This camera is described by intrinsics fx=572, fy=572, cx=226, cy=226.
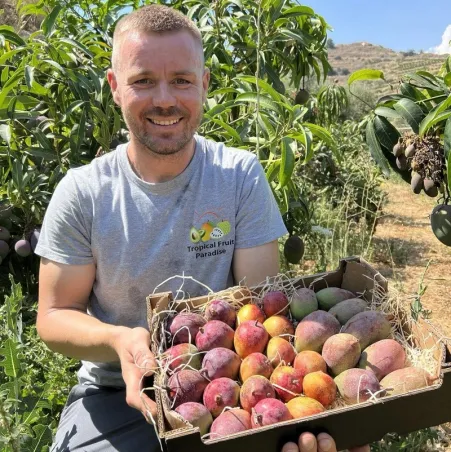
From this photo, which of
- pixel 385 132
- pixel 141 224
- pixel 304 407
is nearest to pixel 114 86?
pixel 141 224

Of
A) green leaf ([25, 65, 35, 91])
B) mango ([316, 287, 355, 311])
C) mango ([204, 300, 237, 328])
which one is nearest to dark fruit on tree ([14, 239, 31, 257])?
green leaf ([25, 65, 35, 91])

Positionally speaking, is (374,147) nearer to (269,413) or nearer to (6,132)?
(269,413)

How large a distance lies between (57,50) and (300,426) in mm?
2076

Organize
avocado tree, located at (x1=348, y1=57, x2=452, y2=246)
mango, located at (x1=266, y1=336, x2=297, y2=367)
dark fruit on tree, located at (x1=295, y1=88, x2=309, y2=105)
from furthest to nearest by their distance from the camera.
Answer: dark fruit on tree, located at (x1=295, y1=88, x2=309, y2=105), avocado tree, located at (x1=348, y1=57, x2=452, y2=246), mango, located at (x1=266, y1=336, x2=297, y2=367)

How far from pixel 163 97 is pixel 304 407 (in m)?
0.92

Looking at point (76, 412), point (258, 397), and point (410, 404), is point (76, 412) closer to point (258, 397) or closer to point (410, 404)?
point (258, 397)

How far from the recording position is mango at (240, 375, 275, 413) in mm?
1099

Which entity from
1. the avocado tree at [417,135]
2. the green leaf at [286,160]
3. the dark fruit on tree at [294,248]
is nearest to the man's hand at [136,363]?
the green leaf at [286,160]

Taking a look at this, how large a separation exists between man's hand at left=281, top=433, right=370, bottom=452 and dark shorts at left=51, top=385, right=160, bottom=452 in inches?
24.8

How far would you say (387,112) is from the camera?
2088 millimetres

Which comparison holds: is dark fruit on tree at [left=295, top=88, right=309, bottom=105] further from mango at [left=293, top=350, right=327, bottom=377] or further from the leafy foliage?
mango at [left=293, top=350, right=327, bottom=377]

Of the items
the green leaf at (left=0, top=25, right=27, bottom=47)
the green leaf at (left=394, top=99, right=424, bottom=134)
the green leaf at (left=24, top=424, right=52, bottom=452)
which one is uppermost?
the green leaf at (left=0, top=25, right=27, bottom=47)

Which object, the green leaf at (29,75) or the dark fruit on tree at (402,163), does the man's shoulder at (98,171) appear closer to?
the green leaf at (29,75)

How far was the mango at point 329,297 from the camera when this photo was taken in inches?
54.7
